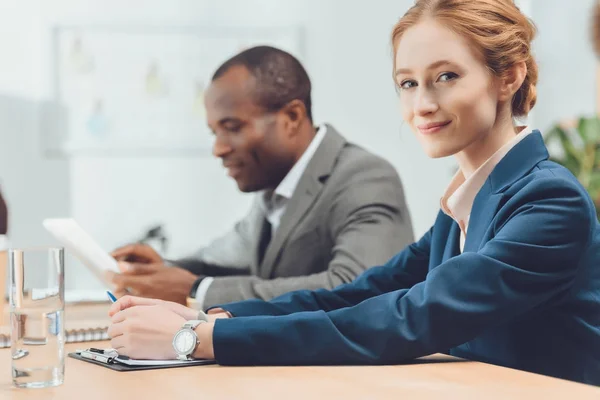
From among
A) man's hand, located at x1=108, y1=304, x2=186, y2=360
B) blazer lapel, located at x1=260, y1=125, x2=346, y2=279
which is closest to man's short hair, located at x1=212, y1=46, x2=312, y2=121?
blazer lapel, located at x1=260, y1=125, x2=346, y2=279

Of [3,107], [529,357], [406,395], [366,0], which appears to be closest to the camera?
[406,395]

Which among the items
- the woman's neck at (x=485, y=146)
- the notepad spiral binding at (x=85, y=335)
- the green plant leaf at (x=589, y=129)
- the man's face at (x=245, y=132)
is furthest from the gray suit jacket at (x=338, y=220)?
the green plant leaf at (x=589, y=129)

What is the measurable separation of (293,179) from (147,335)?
1.27 m

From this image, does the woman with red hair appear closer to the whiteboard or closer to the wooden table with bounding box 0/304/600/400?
the wooden table with bounding box 0/304/600/400

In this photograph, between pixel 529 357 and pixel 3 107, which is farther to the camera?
pixel 3 107

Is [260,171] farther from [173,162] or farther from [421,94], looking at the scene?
[173,162]

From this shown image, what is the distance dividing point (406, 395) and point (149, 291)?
44.7 inches

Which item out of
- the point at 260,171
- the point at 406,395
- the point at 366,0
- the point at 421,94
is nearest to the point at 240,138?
the point at 260,171

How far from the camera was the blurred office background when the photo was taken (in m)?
4.30

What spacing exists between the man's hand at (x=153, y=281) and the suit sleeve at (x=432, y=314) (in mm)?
795

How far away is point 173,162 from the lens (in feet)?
14.6

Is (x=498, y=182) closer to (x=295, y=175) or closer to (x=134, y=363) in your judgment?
(x=134, y=363)

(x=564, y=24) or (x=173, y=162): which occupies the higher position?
(x=564, y=24)

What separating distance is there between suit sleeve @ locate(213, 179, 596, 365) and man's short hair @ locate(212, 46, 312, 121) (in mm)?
1292
